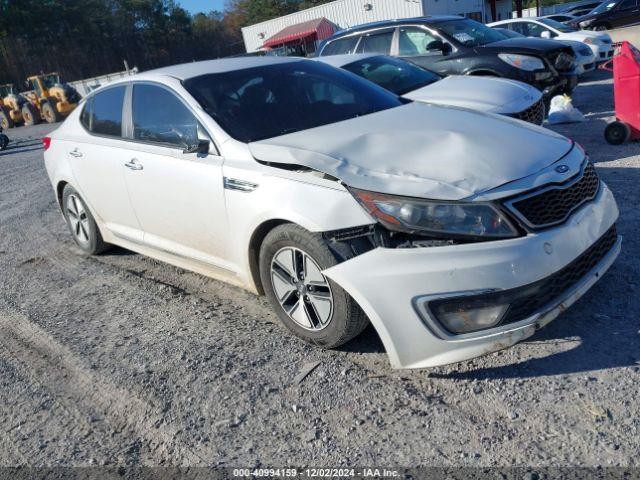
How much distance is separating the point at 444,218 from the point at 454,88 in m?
4.40

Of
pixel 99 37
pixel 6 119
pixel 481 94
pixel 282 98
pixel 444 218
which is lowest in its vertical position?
pixel 6 119

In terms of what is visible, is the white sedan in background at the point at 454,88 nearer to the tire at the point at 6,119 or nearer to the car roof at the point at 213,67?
the car roof at the point at 213,67

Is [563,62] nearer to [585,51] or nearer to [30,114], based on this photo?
[585,51]

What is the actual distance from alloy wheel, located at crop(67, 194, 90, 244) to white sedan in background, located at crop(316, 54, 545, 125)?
2801 mm

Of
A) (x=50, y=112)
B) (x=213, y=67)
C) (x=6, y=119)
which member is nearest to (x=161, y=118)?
(x=213, y=67)

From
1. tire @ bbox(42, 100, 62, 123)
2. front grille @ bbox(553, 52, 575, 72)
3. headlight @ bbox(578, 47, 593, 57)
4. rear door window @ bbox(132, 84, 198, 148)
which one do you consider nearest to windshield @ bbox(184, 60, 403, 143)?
rear door window @ bbox(132, 84, 198, 148)

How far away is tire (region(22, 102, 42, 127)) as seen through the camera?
28.3m

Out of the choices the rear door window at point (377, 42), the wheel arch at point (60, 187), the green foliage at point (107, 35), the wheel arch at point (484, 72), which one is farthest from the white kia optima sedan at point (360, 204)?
the green foliage at point (107, 35)

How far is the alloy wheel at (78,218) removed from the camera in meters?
5.54

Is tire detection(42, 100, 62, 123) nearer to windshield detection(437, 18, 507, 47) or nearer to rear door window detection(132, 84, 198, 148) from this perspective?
windshield detection(437, 18, 507, 47)

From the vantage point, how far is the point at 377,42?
10148 mm

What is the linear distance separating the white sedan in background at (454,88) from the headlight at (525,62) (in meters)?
1.93

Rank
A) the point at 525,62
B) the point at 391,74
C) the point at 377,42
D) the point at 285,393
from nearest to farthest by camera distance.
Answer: the point at 285,393 < the point at 391,74 < the point at 525,62 < the point at 377,42

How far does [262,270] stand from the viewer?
3500 millimetres
